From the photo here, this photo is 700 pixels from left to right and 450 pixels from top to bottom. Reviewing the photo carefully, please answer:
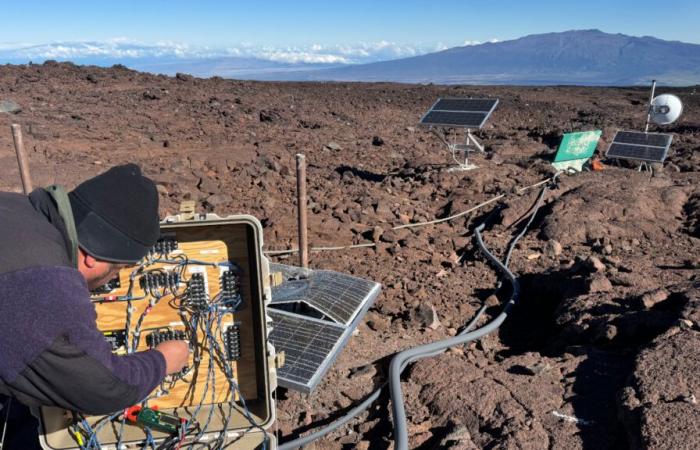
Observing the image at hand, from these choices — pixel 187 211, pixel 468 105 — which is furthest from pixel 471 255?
pixel 468 105

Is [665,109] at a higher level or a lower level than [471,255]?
higher

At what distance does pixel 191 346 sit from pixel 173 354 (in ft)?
1.66

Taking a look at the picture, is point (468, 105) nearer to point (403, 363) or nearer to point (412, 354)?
point (412, 354)

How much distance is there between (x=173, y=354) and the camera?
2439 millimetres

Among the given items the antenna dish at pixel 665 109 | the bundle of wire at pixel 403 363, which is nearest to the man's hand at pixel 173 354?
the bundle of wire at pixel 403 363

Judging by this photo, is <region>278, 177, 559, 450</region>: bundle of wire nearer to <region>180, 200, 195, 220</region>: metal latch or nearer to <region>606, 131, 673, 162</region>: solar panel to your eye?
<region>180, 200, 195, 220</region>: metal latch

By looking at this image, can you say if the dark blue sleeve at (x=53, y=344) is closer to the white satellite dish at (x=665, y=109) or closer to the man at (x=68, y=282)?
the man at (x=68, y=282)

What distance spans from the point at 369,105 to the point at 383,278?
18.4 meters

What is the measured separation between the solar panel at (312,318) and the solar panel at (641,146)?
808 cm

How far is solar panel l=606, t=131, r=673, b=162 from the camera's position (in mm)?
10691

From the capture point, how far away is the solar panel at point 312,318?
393 cm

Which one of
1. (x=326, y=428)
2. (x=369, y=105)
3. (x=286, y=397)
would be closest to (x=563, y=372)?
(x=326, y=428)

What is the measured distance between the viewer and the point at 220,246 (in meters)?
2.89

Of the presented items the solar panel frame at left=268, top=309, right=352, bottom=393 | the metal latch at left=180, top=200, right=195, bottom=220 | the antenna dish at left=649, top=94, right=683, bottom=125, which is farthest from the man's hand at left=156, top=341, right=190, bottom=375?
the antenna dish at left=649, top=94, right=683, bottom=125
